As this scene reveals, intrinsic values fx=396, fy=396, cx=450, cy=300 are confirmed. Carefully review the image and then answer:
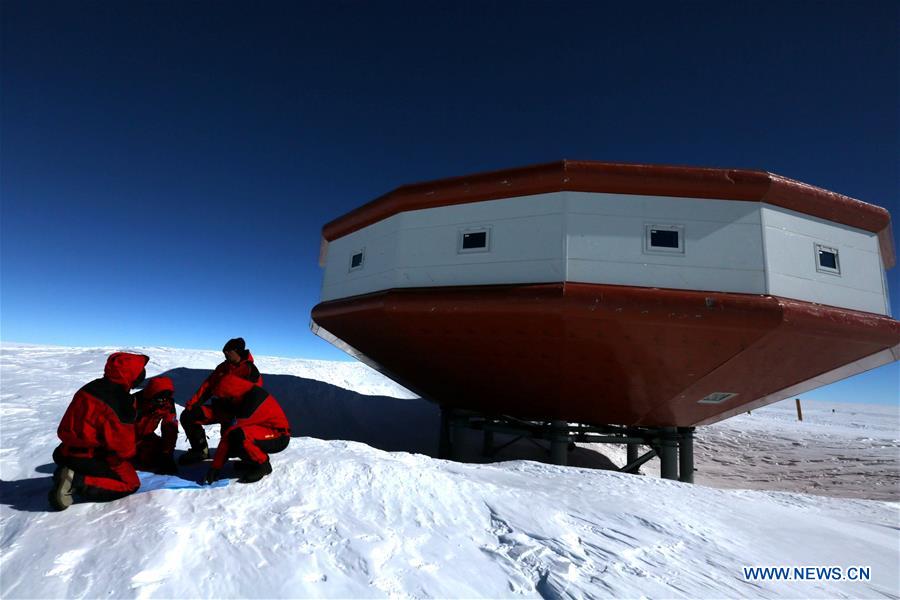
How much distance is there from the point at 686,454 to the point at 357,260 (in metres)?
9.69

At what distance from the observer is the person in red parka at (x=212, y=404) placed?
388cm

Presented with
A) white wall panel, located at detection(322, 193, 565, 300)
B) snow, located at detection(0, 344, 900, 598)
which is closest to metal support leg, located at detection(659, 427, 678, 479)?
snow, located at detection(0, 344, 900, 598)

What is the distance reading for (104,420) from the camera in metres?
2.95

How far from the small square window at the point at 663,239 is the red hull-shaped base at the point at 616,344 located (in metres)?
0.80

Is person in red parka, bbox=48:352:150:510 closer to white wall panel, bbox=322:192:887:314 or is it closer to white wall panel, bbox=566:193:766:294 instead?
white wall panel, bbox=322:192:887:314

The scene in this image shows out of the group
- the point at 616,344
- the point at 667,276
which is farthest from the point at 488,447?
the point at 667,276

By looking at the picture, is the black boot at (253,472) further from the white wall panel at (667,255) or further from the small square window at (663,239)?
the small square window at (663,239)

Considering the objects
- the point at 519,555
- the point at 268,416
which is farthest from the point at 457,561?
the point at 268,416

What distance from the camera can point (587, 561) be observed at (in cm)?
264

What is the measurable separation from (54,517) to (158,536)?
895 mm

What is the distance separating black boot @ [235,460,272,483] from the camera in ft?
11.4

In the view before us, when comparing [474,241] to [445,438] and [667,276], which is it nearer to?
[667,276]

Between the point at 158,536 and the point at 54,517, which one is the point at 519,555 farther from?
the point at 54,517

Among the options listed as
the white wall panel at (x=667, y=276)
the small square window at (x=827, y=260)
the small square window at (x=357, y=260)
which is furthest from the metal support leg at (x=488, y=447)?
the small square window at (x=827, y=260)
